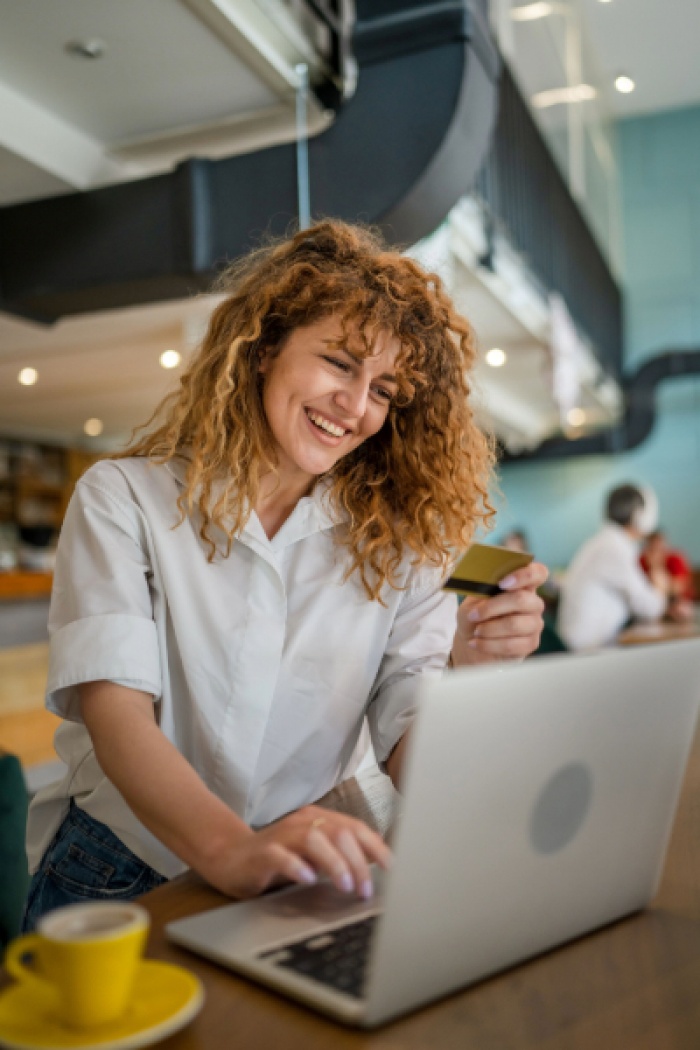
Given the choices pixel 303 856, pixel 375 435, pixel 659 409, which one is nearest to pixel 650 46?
pixel 375 435

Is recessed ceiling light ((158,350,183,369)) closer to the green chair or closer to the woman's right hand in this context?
the green chair

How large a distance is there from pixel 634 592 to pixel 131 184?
295 cm

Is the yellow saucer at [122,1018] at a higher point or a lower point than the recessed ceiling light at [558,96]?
lower

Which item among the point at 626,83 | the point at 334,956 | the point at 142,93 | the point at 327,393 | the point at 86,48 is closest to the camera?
the point at 334,956

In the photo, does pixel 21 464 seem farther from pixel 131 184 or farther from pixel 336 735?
pixel 336 735

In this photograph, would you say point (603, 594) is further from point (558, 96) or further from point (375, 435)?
point (558, 96)

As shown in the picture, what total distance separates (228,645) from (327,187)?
187cm

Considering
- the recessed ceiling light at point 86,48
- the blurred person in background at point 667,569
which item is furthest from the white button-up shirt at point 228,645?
the blurred person in background at point 667,569

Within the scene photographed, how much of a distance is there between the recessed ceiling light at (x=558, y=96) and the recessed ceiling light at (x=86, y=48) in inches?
183

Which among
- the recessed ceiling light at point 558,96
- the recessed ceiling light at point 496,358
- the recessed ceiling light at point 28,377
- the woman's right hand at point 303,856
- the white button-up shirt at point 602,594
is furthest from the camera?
the recessed ceiling light at point 558,96

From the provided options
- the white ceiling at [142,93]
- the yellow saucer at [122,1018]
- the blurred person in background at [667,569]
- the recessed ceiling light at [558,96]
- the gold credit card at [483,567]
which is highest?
the recessed ceiling light at [558,96]

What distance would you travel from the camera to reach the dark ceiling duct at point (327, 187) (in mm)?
2539

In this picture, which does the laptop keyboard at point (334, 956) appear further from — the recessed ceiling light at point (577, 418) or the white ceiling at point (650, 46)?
the recessed ceiling light at point (577, 418)

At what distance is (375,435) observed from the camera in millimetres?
1440
